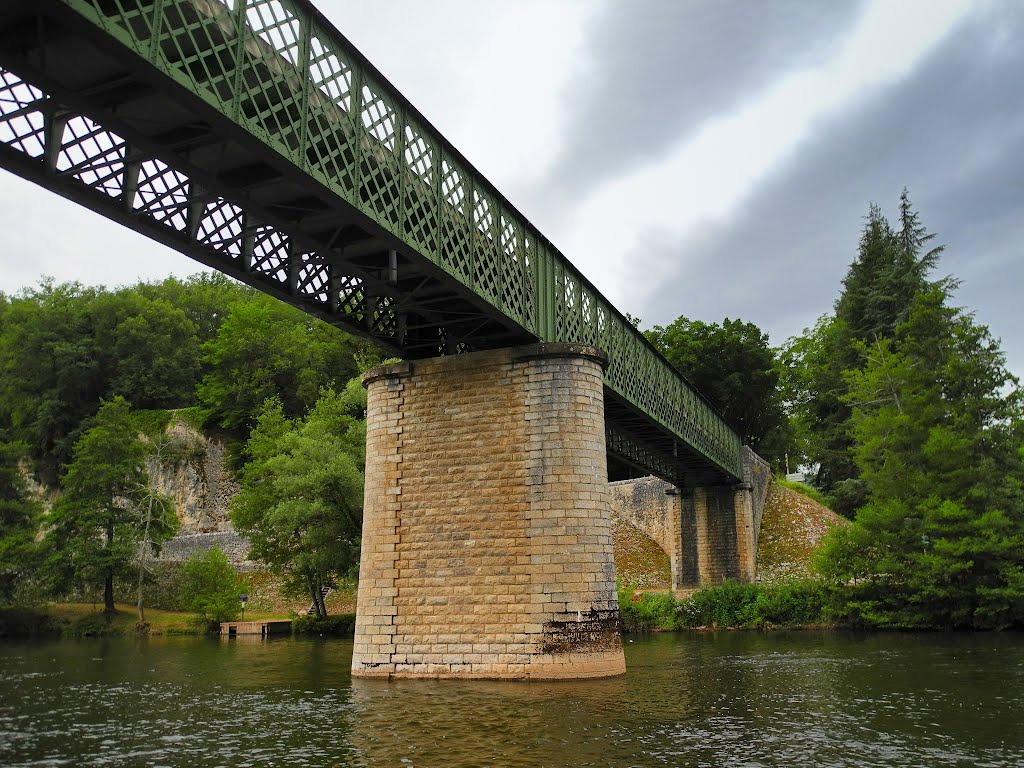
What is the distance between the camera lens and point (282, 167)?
11328mm

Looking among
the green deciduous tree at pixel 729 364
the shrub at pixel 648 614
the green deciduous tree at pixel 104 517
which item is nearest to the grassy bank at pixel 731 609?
the shrub at pixel 648 614

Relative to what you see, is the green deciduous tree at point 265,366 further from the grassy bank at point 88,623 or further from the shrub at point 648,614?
the shrub at point 648,614

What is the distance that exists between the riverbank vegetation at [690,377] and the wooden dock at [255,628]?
1.84m

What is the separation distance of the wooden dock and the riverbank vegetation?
1.84 meters

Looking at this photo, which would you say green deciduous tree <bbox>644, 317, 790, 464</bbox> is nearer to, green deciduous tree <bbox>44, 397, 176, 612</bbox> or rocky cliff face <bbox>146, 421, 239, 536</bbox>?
rocky cliff face <bbox>146, 421, 239, 536</bbox>

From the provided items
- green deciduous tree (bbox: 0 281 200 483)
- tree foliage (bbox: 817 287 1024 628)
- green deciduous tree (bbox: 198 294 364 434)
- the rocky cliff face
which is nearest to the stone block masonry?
tree foliage (bbox: 817 287 1024 628)

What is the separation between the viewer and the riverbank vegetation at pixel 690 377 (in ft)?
106

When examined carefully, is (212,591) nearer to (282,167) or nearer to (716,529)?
(716,529)

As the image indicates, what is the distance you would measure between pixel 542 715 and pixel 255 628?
93.9 ft

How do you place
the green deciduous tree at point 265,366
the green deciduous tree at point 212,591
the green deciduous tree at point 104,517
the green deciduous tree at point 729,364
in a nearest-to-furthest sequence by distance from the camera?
the green deciduous tree at point 212,591
the green deciduous tree at point 104,517
the green deciduous tree at point 729,364
the green deciduous tree at point 265,366

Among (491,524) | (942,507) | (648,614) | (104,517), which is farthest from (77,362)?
(942,507)

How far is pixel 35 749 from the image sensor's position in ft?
36.7

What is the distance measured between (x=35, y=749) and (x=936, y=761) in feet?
36.8

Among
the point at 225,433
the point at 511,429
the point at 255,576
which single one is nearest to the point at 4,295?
the point at 225,433
